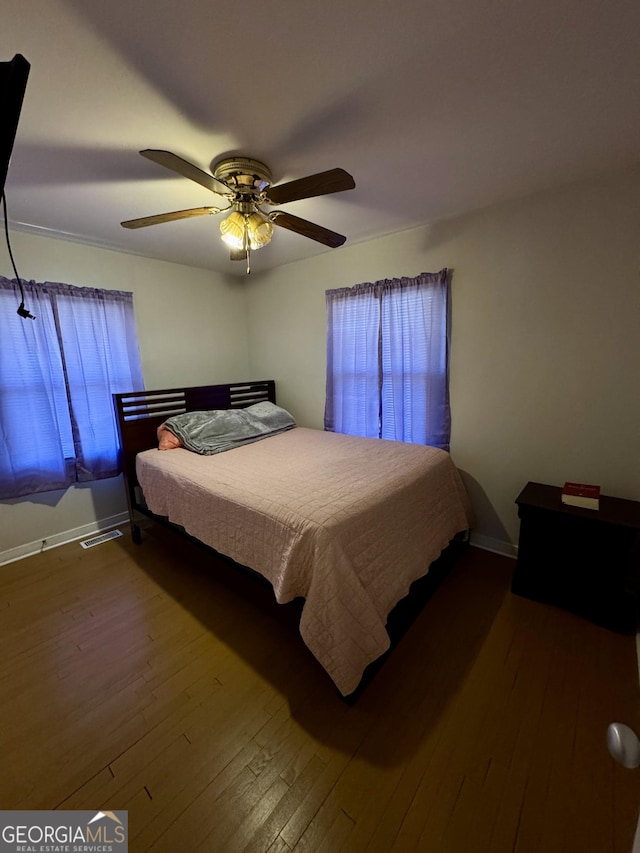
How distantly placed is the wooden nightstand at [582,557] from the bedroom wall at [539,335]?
1.17 ft

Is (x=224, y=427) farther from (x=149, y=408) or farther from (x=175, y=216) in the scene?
(x=175, y=216)

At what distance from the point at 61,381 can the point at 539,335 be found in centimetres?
346

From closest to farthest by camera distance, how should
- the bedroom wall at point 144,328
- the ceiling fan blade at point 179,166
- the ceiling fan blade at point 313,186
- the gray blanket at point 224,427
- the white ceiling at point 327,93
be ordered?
1. the white ceiling at point 327,93
2. the ceiling fan blade at point 179,166
3. the ceiling fan blade at point 313,186
4. the bedroom wall at point 144,328
5. the gray blanket at point 224,427

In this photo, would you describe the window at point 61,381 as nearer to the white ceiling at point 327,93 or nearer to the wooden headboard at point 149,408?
the wooden headboard at point 149,408

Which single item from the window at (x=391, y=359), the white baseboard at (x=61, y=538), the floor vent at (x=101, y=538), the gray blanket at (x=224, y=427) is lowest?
the floor vent at (x=101, y=538)

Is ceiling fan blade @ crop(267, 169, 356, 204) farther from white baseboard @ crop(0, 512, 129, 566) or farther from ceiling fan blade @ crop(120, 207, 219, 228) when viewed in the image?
white baseboard @ crop(0, 512, 129, 566)

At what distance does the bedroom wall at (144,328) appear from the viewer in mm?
2465

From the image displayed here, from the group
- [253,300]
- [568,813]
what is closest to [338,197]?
[253,300]

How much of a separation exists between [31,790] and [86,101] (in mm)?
2451

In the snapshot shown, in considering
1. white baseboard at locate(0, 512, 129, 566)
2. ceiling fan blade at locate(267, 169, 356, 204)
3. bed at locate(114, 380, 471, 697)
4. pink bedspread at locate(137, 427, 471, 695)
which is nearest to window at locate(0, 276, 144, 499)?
bed at locate(114, 380, 471, 697)

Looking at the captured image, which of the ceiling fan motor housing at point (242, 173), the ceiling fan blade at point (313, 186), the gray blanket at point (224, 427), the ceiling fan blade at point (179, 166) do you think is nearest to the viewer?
the ceiling fan blade at point (179, 166)

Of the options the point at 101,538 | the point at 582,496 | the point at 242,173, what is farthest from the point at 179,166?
the point at 101,538

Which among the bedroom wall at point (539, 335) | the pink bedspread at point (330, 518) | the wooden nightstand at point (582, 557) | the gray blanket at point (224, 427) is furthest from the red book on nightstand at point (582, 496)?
the gray blanket at point (224, 427)

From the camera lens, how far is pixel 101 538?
2795 mm
